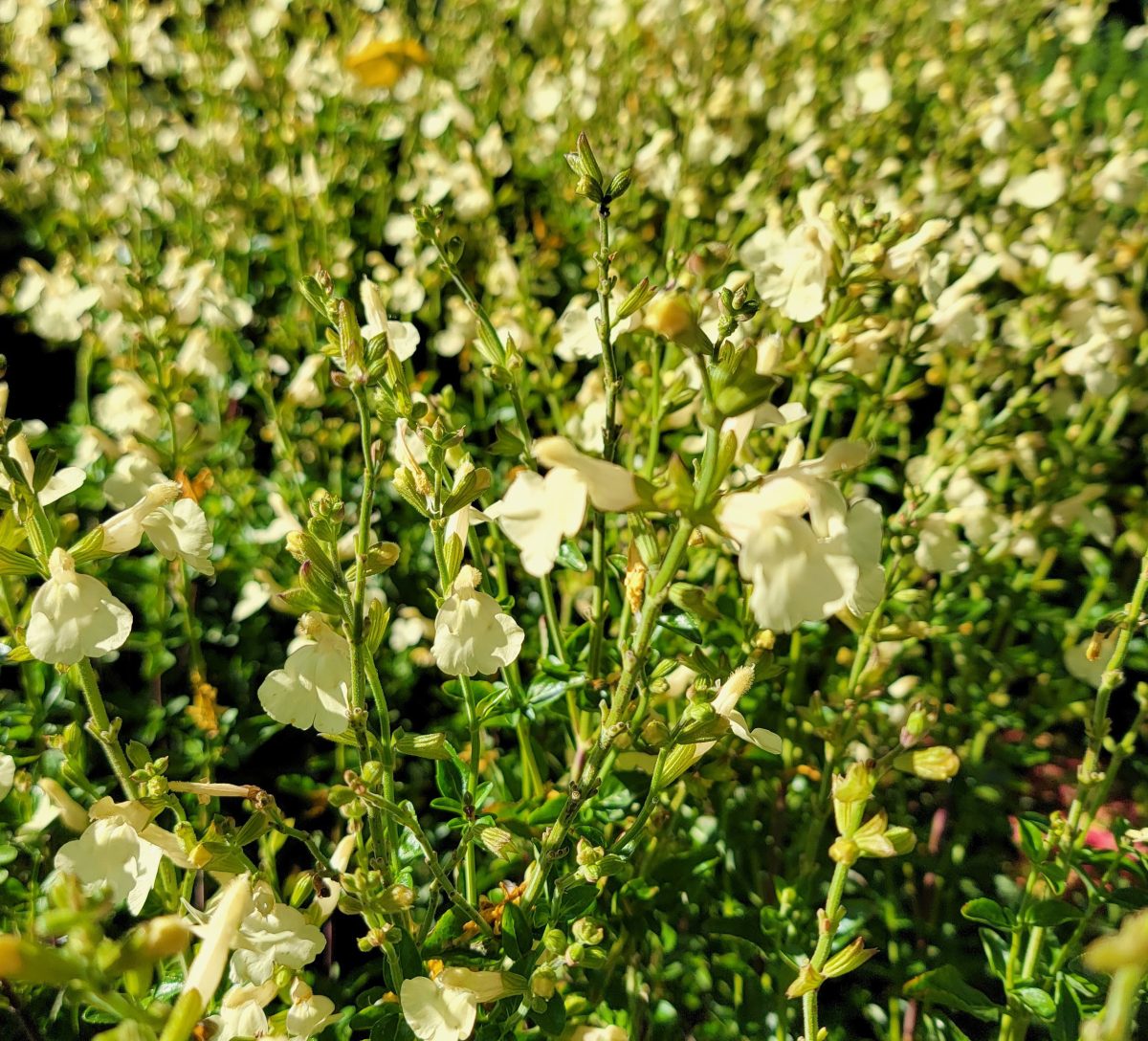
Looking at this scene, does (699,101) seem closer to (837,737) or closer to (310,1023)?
(837,737)

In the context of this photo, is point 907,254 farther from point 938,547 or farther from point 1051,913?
point 1051,913

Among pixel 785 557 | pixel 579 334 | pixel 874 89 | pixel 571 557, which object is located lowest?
pixel 571 557

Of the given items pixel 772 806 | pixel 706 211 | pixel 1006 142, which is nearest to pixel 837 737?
pixel 772 806

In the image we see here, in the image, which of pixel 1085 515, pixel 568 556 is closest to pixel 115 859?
pixel 568 556

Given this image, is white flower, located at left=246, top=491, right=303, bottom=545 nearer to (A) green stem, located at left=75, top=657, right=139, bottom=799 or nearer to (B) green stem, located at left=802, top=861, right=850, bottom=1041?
(A) green stem, located at left=75, top=657, right=139, bottom=799

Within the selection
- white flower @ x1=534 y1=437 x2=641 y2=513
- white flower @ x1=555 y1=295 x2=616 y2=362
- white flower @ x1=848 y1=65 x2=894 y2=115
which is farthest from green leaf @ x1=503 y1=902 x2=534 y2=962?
white flower @ x1=848 y1=65 x2=894 y2=115

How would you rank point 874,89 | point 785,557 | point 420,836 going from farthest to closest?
point 874,89 < point 420,836 < point 785,557
